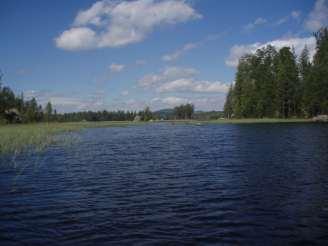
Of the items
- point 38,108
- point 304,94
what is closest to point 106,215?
point 304,94

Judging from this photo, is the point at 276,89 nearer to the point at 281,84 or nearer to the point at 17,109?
the point at 281,84

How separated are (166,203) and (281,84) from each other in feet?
363

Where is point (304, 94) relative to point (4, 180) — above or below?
above

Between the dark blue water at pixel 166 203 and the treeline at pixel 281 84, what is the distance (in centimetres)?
8975

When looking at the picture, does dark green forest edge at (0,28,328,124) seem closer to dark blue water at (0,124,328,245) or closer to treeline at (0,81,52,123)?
treeline at (0,81,52,123)

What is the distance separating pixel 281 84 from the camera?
116500mm

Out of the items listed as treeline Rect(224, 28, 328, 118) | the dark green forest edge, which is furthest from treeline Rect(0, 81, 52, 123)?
treeline Rect(224, 28, 328, 118)

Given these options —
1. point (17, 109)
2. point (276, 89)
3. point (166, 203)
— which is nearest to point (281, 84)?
point (276, 89)

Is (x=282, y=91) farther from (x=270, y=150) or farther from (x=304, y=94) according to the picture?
(x=270, y=150)

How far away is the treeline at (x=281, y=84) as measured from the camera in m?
108

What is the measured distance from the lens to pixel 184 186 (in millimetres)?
18438

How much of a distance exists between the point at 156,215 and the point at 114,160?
1656cm

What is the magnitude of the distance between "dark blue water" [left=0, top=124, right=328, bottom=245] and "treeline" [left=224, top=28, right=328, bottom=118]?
294ft

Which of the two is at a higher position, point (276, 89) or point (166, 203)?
point (276, 89)
